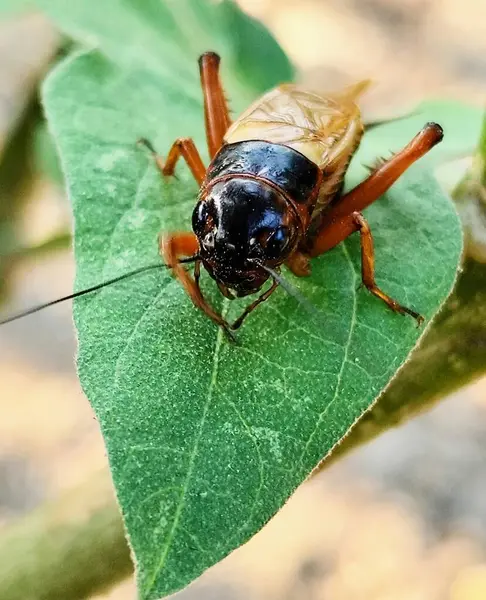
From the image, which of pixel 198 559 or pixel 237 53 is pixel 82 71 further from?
pixel 198 559

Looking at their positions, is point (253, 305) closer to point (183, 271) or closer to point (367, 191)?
point (183, 271)

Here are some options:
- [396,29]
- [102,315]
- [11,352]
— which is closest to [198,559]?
[102,315]

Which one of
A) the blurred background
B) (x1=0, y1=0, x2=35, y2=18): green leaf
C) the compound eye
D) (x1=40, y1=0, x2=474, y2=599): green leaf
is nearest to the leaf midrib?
(x1=40, y1=0, x2=474, y2=599): green leaf

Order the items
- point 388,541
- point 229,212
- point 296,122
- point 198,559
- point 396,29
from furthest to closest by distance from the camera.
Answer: point 396,29
point 388,541
point 296,122
point 229,212
point 198,559

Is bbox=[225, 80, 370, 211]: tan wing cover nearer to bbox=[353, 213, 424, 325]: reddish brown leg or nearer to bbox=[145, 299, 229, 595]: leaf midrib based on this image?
bbox=[353, 213, 424, 325]: reddish brown leg

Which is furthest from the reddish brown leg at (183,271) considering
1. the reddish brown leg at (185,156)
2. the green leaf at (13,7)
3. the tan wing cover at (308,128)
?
the green leaf at (13,7)

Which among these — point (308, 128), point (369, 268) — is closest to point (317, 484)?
point (308, 128)
